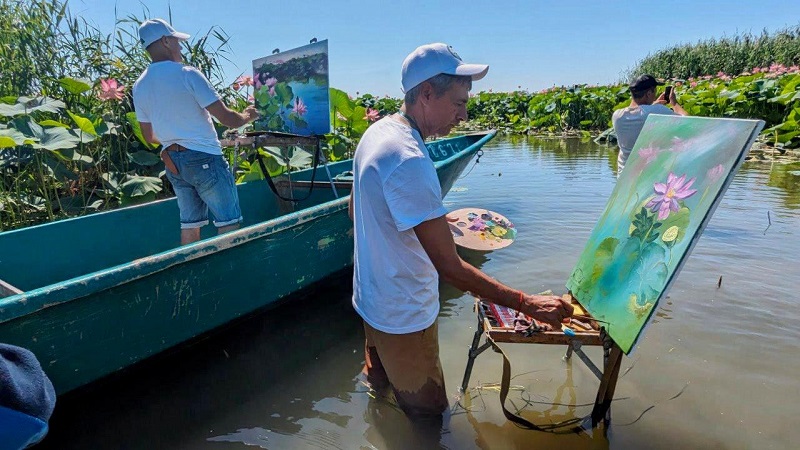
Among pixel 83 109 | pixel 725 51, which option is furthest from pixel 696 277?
pixel 725 51

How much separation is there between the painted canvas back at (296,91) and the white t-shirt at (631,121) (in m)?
2.59

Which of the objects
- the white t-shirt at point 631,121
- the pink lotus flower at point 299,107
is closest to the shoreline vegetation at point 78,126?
the pink lotus flower at point 299,107

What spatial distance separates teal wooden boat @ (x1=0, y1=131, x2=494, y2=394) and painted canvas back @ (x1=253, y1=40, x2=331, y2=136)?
1186mm

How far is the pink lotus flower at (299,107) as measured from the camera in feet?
15.4

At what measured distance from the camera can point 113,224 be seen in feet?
12.9

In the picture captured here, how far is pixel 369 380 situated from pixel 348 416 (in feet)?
1.32

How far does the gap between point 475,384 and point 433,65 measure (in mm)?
2021

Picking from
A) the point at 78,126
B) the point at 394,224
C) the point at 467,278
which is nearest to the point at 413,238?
the point at 394,224

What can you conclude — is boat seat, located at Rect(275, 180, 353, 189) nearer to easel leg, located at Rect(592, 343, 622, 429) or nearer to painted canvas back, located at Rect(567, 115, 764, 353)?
painted canvas back, located at Rect(567, 115, 764, 353)

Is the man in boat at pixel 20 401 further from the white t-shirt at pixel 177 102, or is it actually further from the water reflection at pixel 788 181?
the water reflection at pixel 788 181

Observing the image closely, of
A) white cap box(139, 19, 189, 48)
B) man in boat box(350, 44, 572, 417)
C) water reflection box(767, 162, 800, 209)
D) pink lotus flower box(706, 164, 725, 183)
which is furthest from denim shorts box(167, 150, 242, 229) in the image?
water reflection box(767, 162, 800, 209)

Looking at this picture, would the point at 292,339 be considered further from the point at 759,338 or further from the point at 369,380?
the point at 759,338

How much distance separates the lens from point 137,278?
104 inches

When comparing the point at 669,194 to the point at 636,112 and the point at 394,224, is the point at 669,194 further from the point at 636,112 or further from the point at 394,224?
the point at 636,112
